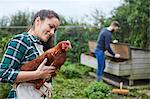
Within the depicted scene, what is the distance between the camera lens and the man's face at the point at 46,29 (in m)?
1.87

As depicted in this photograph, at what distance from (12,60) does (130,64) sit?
21.7 feet

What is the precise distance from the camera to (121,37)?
34.5 feet

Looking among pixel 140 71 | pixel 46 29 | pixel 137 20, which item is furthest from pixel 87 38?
pixel 46 29

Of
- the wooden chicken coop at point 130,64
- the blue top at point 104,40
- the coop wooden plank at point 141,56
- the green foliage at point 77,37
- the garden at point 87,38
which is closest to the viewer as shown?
the garden at point 87,38

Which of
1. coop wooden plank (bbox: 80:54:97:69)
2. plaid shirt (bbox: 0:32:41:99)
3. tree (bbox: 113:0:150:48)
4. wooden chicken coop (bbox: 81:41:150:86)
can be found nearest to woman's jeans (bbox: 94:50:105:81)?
wooden chicken coop (bbox: 81:41:150:86)

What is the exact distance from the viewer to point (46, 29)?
6.12ft

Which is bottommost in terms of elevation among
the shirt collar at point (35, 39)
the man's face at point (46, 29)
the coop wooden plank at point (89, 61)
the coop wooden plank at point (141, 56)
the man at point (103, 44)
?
the coop wooden plank at point (89, 61)

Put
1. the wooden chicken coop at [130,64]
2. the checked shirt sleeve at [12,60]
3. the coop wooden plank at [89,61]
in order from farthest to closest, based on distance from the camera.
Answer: the coop wooden plank at [89,61]
the wooden chicken coop at [130,64]
the checked shirt sleeve at [12,60]

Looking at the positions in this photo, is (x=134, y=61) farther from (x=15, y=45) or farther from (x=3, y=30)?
(x=15, y=45)

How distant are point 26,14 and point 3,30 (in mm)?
1407

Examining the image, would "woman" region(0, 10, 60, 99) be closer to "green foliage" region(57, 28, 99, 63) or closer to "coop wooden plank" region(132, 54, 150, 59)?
"coop wooden plank" region(132, 54, 150, 59)

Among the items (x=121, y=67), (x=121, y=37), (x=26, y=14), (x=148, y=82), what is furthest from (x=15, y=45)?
(x=26, y=14)

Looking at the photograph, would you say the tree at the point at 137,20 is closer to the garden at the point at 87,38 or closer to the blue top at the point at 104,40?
the garden at the point at 87,38

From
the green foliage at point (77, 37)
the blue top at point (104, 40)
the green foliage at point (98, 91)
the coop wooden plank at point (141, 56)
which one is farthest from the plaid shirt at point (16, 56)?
the green foliage at point (77, 37)
